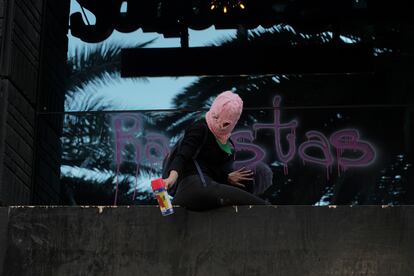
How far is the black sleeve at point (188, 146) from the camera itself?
15.3ft

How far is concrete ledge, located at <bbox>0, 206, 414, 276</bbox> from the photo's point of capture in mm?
4594

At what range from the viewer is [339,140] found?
923cm

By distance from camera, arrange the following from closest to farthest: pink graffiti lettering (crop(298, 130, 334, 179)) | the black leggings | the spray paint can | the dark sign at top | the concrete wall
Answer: the spray paint can
the black leggings
the concrete wall
pink graffiti lettering (crop(298, 130, 334, 179))
the dark sign at top

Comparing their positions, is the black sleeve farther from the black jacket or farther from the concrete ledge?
the concrete ledge

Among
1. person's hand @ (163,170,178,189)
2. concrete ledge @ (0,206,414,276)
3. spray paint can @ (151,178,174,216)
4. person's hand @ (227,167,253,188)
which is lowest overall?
concrete ledge @ (0,206,414,276)

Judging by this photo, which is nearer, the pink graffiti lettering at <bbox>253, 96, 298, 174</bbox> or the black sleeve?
the black sleeve

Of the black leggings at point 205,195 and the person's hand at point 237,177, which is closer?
the black leggings at point 205,195

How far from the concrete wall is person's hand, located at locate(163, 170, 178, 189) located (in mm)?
3819

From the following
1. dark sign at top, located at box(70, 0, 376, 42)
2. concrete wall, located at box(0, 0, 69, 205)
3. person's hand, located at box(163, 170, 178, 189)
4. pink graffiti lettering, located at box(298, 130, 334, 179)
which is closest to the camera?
person's hand, located at box(163, 170, 178, 189)

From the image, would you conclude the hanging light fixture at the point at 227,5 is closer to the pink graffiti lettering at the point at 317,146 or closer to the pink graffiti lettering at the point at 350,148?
the pink graffiti lettering at the point at 317,146

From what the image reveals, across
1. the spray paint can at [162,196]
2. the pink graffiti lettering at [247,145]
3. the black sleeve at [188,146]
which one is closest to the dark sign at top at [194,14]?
the pink graffiti lettering at [247,145]

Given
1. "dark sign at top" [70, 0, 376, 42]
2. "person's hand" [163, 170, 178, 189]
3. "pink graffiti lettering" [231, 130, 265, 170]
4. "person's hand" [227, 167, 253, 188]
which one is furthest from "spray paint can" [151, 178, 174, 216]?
"dark sign at top" [70, 0, 376, 42]

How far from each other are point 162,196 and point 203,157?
1.81 ft

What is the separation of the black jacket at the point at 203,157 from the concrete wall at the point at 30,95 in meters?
3.70
